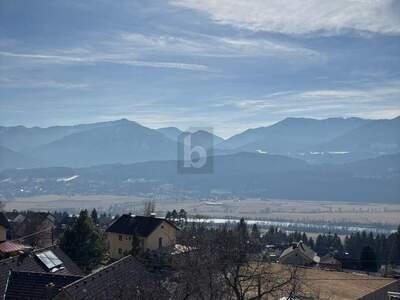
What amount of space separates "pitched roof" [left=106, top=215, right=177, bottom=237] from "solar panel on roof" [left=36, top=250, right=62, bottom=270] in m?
13.1

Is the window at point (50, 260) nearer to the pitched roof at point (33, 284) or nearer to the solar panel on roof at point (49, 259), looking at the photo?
the solar panel on roof at point (49, 259)

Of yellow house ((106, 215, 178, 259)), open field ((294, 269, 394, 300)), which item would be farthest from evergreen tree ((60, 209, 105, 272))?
open field ((294, 269, 394, 300))

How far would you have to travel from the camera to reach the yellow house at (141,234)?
107 ft

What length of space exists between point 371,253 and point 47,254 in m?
33.2

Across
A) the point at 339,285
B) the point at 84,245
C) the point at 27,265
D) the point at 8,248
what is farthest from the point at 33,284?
the point at 84,245

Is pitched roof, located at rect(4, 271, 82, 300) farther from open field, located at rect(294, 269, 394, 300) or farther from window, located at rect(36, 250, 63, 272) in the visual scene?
open field, located at rect(294, 269, 394, 300)

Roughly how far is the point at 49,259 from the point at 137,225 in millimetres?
14958

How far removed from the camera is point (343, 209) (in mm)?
190125

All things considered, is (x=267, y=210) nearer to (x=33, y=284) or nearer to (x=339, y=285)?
(x=339, y=285)

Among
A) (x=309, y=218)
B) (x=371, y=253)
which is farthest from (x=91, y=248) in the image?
(x=309, y=218)

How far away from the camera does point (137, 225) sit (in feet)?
112

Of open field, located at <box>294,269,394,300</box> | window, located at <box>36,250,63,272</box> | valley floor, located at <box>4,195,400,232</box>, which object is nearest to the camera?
window, located at <box>36,250,63,272</box>

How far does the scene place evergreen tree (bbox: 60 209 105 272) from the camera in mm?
28375

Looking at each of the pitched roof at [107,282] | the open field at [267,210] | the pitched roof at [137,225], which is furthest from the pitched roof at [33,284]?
the open field at [267,210]
